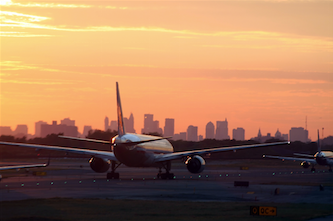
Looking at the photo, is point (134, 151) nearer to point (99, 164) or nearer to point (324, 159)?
point (99, 164)

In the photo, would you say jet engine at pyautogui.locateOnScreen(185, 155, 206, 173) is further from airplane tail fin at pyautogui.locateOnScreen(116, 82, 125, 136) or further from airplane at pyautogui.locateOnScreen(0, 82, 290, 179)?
airplane tail fin at pyautogui.locateOnScreen(116, 82, 125, 136)

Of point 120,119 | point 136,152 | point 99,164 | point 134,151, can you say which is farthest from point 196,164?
point 99,164

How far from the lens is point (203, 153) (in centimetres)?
5191

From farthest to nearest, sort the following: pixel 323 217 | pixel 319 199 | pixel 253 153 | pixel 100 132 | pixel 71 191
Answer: pixel 100 132
pixel 253 153
pixel 71 191
pixel 319 199
pixel 323 217

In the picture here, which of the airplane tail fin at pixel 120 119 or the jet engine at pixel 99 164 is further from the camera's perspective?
the jet engine at pixel 99 164

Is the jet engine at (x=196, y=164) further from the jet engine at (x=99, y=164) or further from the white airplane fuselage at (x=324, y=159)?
the white airplane fuselage at (x=324, y=159)

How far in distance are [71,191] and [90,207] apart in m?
10.0

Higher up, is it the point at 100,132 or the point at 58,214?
the point at 100,132

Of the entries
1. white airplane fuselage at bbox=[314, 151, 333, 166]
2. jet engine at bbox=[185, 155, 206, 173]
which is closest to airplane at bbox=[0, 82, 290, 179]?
jet engine at bbox=[185, 155, 206, 173]

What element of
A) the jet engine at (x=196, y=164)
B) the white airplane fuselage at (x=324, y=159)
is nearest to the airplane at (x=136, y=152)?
the jet engine at (x=196, y=164)

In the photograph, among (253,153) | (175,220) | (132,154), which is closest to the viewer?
(175,220)

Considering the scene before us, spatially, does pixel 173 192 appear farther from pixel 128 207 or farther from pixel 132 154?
pixel 132 154

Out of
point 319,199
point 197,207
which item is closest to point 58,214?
point 197,207

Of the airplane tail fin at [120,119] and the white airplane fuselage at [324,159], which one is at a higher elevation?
the airplane tail fin at [120,119]
